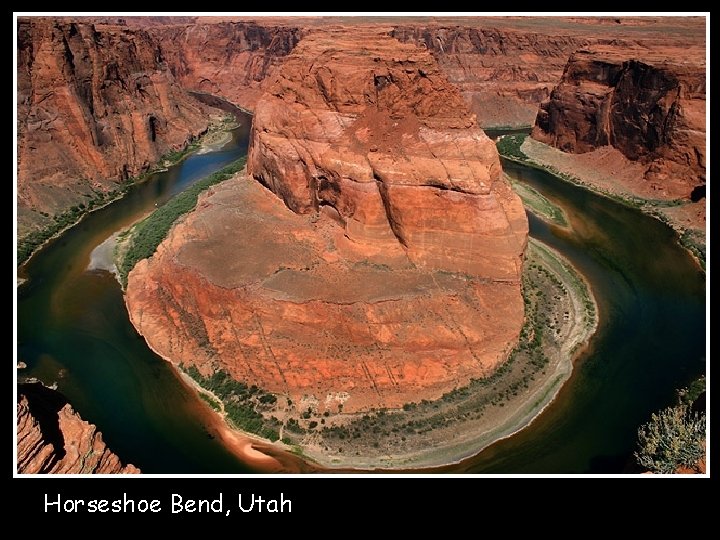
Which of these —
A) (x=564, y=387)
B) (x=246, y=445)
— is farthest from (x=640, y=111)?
(x=246, y=445)

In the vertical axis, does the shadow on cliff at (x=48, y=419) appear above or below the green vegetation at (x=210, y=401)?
above

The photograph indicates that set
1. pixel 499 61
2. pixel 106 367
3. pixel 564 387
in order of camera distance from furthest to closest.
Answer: pixel 499 61, pixel 106 367, pixel 564 387

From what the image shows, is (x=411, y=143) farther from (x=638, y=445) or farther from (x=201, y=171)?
(x=201, y=171)

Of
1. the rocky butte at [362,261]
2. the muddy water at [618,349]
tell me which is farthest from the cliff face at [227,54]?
the rocky butte at [362,261]

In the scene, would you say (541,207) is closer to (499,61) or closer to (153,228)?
(153,228)

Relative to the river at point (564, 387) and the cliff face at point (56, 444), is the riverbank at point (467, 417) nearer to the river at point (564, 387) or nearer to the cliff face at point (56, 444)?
the river at point (564, 387)

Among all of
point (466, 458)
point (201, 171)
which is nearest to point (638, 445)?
point (466, 458)
